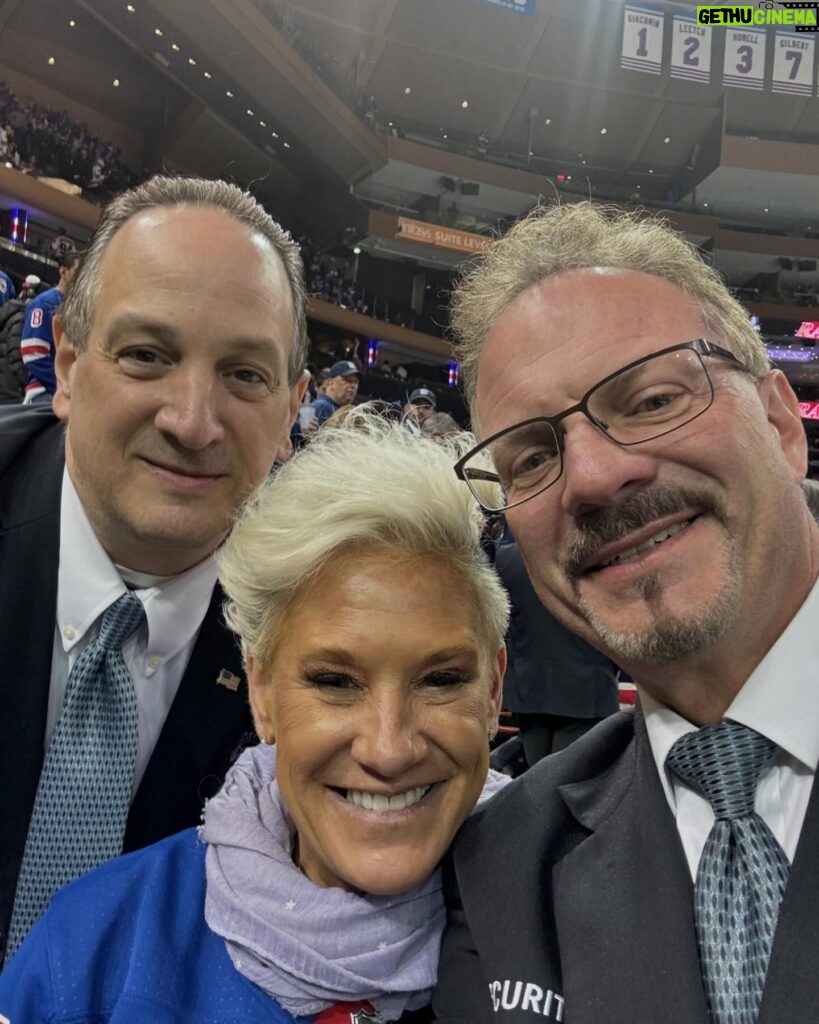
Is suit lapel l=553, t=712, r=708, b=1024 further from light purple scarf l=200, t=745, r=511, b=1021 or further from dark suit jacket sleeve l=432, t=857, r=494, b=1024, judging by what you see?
light purple scarf l=200, t=745, r=511, b=1021

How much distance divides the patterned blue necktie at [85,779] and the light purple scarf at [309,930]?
0.29 meters

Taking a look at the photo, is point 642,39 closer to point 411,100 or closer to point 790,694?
point 411,100

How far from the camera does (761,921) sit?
97 cm

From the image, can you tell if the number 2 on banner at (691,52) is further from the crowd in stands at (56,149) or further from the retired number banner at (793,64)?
the crowd in stands at (56,149)

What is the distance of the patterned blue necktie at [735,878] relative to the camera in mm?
963

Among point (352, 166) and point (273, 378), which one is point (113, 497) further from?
point (352, 166)

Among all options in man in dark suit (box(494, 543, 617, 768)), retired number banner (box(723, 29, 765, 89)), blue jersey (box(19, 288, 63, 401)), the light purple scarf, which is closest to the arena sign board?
retired number banner (box(723, 29, 765, 89))

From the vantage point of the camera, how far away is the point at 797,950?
2.98 feet

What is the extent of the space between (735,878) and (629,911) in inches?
5.9

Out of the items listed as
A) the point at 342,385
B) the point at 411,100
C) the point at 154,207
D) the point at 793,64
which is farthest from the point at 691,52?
the point at 154,207

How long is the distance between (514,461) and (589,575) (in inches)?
9.6

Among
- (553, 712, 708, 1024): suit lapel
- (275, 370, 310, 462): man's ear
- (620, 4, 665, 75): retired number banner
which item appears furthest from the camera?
(620, 4, 665, 75): retired number banner

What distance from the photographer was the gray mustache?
3.98 feet

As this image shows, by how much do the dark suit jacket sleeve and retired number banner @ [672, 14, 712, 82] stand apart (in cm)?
2637
